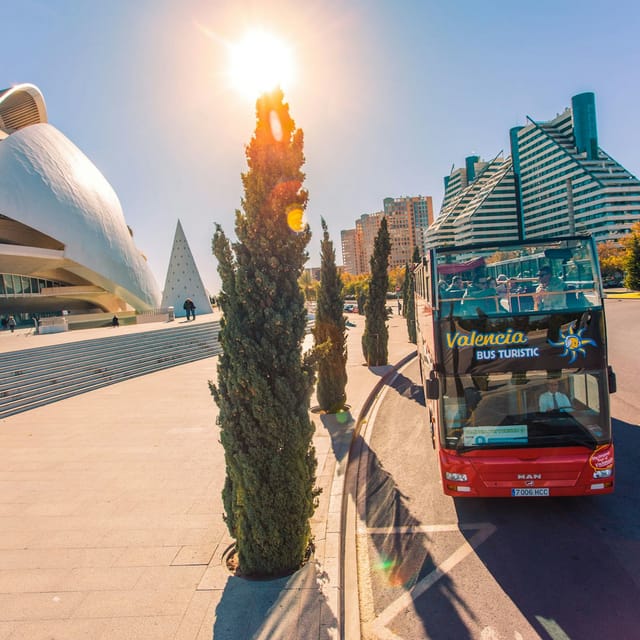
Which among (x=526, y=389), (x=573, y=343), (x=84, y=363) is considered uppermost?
(x=573, y=343)

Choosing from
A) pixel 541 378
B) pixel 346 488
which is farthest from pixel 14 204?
pixel 541 378

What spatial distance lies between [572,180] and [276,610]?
11412 centimetres

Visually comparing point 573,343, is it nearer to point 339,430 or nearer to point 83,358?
point 339,430

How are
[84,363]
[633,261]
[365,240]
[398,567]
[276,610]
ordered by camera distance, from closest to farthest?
[276,610]
[398,567]
[84,363]
[633,261]
[365,240]

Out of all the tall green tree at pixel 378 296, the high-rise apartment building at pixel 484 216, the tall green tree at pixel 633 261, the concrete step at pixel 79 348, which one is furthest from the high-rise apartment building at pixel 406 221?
the tall green tree at pixel 378 296

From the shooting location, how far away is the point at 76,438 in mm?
9398

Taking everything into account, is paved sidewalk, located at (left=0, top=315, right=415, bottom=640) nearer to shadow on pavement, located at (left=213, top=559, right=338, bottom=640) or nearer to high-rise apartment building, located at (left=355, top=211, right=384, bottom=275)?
shadow on pavement, located at (left=213, top=559, right=338, bottom=640)

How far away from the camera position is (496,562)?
466 centimetres

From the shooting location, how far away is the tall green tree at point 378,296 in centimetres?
1647

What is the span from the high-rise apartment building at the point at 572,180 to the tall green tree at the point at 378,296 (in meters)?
83.0

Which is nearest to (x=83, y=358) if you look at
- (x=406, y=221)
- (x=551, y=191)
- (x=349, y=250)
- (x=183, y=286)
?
(x=183, y=286)

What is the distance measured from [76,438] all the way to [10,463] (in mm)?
1460

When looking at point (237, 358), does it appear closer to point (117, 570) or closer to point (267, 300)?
point (267, 300)

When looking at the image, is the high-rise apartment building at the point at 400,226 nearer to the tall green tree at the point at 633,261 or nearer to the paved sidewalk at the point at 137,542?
the tall green tree at the point at 633,261
